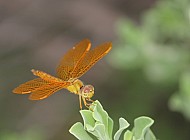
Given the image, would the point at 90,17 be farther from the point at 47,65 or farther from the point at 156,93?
the point at 156,93

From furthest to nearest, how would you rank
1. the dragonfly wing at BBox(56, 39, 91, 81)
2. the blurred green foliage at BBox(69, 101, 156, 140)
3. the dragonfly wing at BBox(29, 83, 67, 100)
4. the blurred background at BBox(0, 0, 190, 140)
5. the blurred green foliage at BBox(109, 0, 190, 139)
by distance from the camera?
1. the blurred background at BBox(0, 0, 190, 140)
2. the blurred green foliage at BBox(109, 0, 190, 139)
3. the dragonfly wing at BBox(56, 39, 91, 81)
4. the dragonfly wing at BBox(29, 83, 67, 100)
5. the blurred green foliage at BBox(69, 101, 156, 140)

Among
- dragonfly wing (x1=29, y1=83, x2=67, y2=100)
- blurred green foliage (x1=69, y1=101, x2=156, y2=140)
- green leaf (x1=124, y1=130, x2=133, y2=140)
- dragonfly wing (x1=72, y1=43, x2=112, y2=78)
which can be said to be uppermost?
dragonfly wing (x1=72, y1=43, x2=112, y2=78)

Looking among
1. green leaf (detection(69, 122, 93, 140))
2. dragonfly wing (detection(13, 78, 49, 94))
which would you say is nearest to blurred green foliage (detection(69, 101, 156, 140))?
green leaf (detection(69, 122, 93, 140))

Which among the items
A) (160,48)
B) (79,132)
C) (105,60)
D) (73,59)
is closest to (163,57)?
(160,48)

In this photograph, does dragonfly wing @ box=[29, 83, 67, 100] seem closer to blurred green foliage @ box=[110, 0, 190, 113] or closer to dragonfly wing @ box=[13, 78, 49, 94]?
dragonfly wing @ box=[13, 78, 49, 94]

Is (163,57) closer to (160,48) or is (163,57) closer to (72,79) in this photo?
(160,48)

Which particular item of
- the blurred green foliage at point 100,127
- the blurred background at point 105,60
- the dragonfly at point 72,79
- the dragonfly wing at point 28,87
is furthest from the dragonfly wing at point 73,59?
the blurred background at point 105,60

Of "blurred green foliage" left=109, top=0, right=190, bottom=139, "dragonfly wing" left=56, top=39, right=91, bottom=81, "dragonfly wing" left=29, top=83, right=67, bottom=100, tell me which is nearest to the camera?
"dragonfly wing" left=29, top=83, right=67, bottom=100
